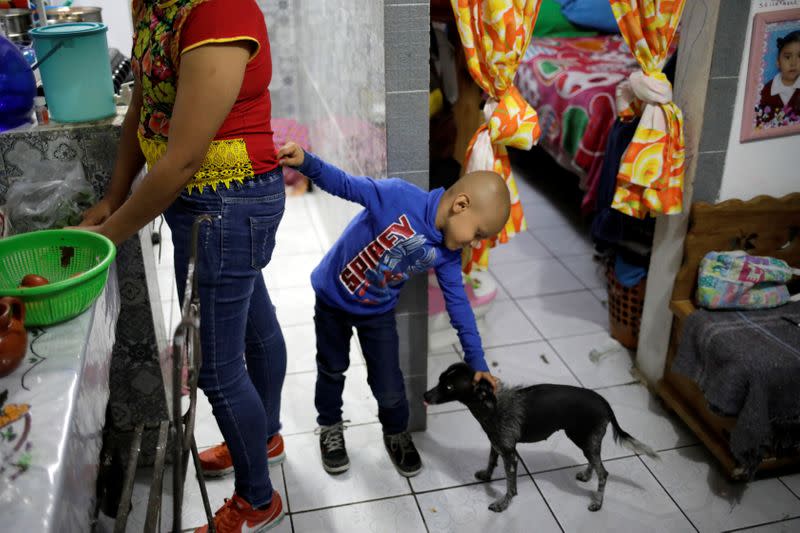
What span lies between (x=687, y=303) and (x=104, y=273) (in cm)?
170

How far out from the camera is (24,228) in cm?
163

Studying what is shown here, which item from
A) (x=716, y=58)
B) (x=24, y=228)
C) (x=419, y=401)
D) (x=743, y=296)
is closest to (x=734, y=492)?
(x=743, y=296)

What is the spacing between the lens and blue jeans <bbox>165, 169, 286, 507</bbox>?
148cm

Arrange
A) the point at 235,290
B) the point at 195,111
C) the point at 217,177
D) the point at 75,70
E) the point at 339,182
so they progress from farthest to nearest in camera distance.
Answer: the point at 339,182 < the point at 75,70 < the point at 235,290 < the point at 217,177 < the point at 195,111

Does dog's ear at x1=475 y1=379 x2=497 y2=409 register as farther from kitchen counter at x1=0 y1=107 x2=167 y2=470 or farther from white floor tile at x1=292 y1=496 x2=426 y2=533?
kitchen counter at x1=0 y1=107 x2=167 y2=470

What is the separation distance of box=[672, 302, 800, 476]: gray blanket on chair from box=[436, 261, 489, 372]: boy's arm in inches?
27.5

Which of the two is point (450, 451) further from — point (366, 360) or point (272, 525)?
point (272, 525)

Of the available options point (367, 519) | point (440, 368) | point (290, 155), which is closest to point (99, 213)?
point (290, 155)

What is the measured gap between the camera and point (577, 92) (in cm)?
363

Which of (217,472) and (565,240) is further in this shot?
(565,240)

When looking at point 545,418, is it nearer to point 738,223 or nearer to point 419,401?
point 419,401

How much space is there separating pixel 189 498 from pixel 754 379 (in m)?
1.53

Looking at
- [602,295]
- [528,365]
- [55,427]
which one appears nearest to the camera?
[55,427]

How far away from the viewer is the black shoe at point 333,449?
2.15 meters
